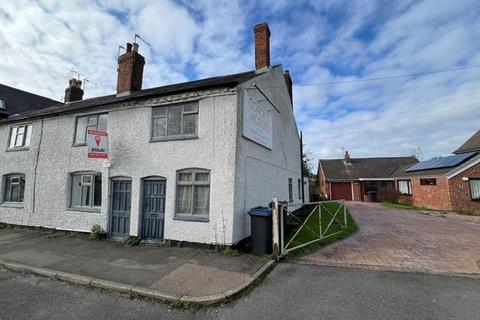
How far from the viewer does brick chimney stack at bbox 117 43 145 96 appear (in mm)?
12086

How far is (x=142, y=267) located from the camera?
6148mm

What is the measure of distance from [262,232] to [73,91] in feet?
57.8

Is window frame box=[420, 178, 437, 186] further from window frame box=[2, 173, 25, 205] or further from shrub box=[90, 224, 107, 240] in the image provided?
window frame box=[2, 173, 25, 205]

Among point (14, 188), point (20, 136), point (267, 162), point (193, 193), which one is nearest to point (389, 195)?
point (267, 162)

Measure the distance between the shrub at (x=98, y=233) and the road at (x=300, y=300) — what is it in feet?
11.2

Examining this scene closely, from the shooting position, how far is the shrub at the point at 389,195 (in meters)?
26.4

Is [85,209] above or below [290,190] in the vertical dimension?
below

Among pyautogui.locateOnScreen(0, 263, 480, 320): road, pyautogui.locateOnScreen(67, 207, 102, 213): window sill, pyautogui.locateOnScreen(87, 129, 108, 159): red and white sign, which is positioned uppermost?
pyautogui.locateOnScreen(87, 129, 108, 159): red and white sign

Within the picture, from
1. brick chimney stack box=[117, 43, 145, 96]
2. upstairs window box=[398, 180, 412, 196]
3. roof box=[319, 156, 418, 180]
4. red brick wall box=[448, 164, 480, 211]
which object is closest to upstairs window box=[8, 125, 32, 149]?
brick chimney stack box=[117, 43, 145, 96]

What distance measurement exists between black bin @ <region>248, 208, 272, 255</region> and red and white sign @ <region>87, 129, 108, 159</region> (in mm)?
6186

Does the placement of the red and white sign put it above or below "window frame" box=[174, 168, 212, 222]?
above

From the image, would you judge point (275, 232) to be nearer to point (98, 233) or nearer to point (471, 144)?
point (98, 233)

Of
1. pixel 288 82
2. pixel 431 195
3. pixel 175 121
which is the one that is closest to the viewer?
pixel 175 121

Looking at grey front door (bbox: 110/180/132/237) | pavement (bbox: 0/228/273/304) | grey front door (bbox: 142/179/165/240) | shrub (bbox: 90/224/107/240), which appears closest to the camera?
pavement (bbox: 0/228/273/304)
